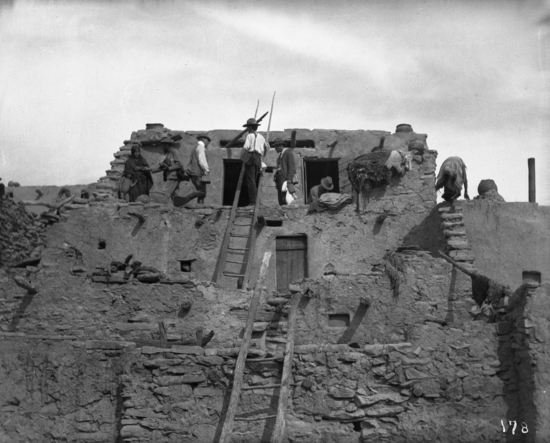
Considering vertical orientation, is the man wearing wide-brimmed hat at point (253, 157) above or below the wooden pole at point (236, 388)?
above

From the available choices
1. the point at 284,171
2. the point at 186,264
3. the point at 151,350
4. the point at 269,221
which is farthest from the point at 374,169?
the point at 151,350

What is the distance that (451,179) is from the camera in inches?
699

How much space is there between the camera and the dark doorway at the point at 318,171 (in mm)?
22375

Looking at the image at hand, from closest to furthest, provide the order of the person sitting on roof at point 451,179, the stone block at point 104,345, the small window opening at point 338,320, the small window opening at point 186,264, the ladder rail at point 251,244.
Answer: the stone block at point 104,345, the small window opening at point 338,320, the person sitting on roof at point 451,179, the ladder rail at point 251,244, the small window opening at point 186,264

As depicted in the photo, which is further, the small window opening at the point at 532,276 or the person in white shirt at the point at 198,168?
the person in white shirt at the point at 198,168

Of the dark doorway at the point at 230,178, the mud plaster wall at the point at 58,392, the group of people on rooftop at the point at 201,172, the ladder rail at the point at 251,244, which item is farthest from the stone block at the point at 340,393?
the dark doorway at the point at 230,178

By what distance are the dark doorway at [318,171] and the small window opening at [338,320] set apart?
7.45 metres

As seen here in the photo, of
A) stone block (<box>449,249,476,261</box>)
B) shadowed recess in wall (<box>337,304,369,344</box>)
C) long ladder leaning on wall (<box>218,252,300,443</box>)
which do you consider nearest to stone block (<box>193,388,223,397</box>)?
long ladder leaning on wall (<box>218,252,300,443</box>)

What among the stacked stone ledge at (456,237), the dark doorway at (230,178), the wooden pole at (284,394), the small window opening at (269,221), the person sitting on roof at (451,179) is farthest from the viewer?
the dark doorway at (230,178)

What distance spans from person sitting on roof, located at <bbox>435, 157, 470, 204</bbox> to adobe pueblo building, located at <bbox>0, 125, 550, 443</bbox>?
303mm

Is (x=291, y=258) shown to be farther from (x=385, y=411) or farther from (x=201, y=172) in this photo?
(x=385, y=411)

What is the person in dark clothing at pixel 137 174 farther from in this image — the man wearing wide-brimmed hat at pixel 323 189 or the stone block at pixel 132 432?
the stone block at pixel 132 432

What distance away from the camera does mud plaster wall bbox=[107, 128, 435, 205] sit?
2195cm

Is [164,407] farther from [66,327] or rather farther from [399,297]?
[399,297]
